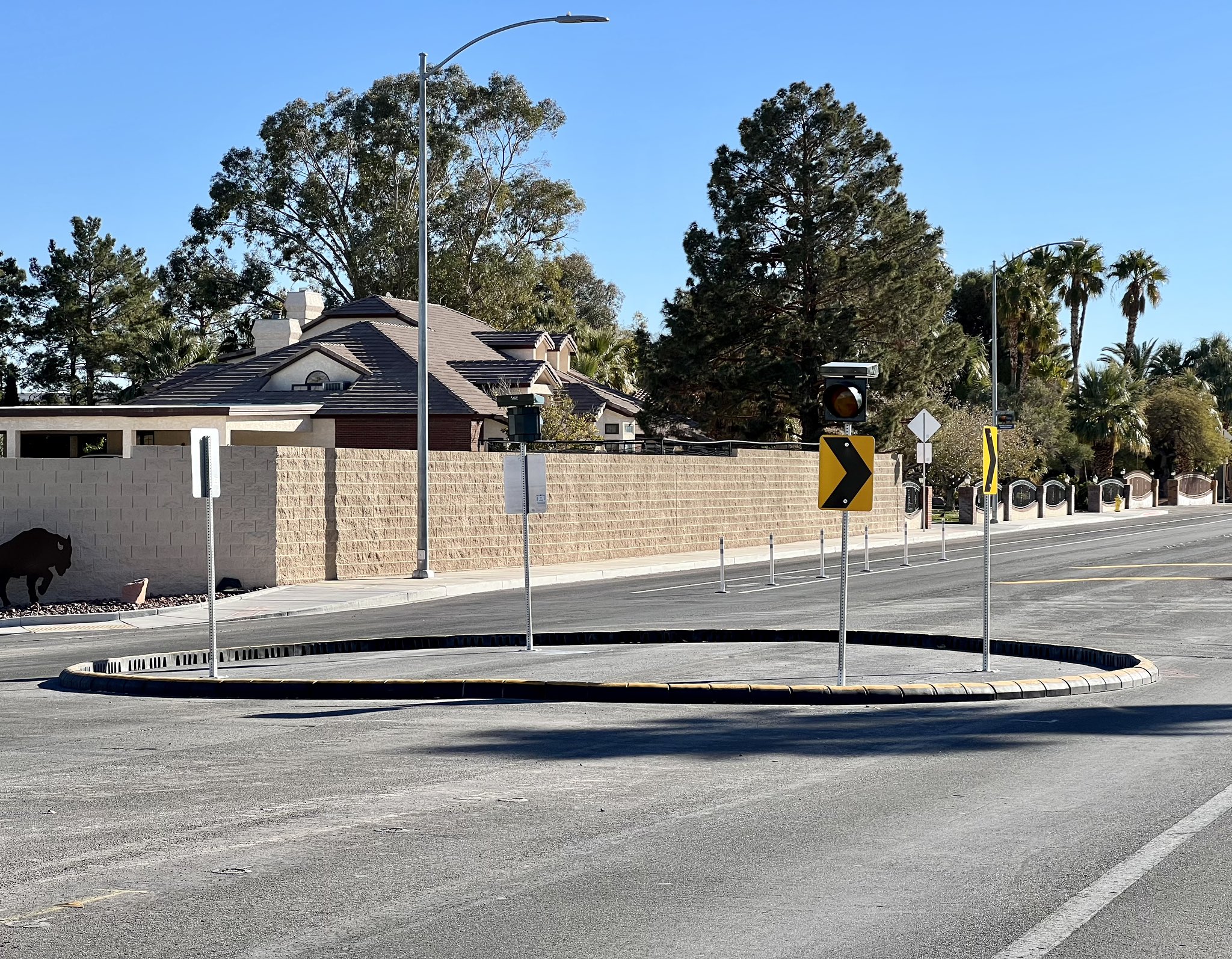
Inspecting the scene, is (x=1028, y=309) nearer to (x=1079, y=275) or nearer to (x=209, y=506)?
(x=1079, y=275)

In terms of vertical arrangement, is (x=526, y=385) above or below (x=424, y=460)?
above

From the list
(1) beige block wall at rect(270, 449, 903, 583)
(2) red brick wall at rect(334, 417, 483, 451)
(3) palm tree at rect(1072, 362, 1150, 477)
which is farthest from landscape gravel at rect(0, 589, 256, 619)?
(3) palm tree at rect(1072, 362, 1150, 477)

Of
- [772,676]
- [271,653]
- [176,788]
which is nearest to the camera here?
[176,788]

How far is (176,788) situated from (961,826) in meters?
4.89

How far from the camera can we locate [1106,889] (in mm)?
6750

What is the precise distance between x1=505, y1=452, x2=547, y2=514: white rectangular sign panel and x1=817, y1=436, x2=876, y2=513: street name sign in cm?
496

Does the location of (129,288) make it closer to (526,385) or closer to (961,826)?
(526,385)

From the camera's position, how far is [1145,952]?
19.1ft

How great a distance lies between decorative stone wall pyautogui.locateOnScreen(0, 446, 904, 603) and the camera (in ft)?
85.8

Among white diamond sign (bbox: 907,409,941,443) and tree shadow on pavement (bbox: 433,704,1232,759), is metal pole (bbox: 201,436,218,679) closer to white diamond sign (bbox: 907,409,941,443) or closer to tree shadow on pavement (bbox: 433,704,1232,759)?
tree shadow on pavement (bbox: 433,704,1232,759)

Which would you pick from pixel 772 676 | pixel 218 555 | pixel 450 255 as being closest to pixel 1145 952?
pixel 772 676

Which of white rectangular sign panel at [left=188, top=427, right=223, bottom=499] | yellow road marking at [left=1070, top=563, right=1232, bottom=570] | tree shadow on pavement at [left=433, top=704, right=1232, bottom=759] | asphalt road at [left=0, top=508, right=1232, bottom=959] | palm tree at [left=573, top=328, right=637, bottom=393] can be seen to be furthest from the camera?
palm tree at [left=573, top=328, right=637, bottom=393]

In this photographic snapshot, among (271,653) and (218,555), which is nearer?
(271,653)

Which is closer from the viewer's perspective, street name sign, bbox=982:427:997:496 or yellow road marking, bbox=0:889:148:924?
yellow road marking, bbox=0:889:148:924
